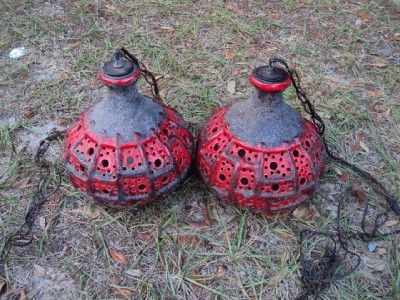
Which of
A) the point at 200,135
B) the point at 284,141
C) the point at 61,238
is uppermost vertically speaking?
the point at 284,141

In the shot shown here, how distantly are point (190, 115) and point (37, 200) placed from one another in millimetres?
1250

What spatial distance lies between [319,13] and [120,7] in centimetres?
203

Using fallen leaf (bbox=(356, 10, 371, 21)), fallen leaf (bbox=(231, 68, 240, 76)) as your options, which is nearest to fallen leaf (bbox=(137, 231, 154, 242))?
fallen leaf (bbox=(231, 68, 240, 76))

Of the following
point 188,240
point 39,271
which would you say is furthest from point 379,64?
point 39,271

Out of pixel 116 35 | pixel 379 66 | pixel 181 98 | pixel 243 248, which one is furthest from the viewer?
pixel 116 35

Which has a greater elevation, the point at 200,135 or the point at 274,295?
the point at 200,135

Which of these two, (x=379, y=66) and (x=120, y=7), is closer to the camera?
(x=379, y=66)

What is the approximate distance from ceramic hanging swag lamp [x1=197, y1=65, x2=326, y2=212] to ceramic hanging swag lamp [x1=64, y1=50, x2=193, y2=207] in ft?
0.80

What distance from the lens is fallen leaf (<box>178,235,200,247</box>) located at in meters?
2.60

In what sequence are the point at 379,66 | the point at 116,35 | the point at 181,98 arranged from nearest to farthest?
the point at 181,98
the point at 379,66
the point at 116,35

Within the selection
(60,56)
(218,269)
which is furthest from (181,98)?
(218,269)

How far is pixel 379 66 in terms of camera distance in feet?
13.1

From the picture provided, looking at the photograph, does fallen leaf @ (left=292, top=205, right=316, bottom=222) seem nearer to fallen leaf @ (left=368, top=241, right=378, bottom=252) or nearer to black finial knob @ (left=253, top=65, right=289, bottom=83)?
fallen leaf @ (left=368, top=241, right=378, bottom=252)

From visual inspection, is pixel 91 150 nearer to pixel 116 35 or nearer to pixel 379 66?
pixel 116 35
